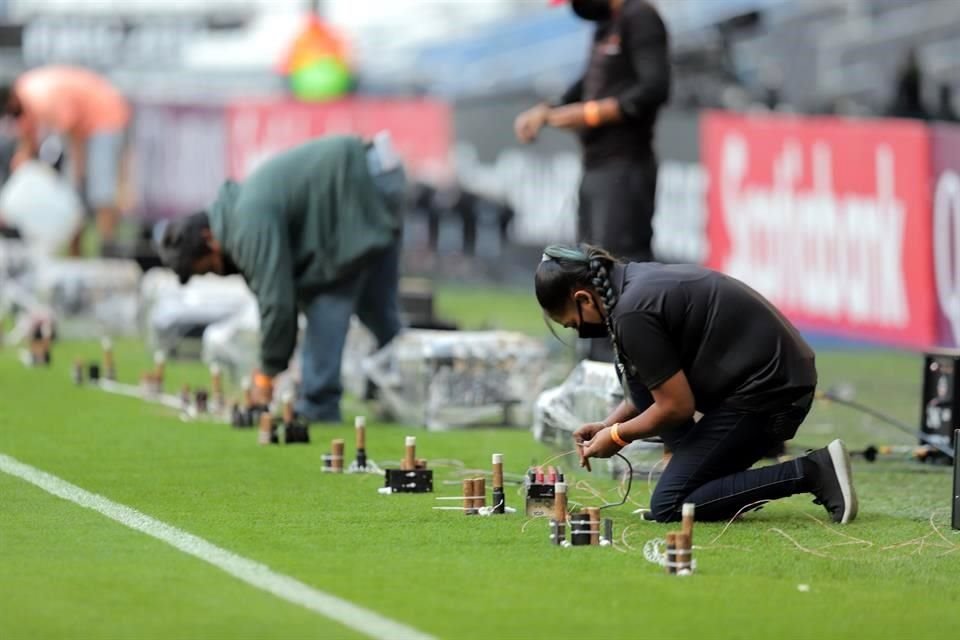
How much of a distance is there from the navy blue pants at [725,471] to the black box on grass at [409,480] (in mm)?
1084

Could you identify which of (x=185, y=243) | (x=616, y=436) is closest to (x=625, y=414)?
(x=616, y=436)

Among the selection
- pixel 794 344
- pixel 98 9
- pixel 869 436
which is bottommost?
pixel 869 436

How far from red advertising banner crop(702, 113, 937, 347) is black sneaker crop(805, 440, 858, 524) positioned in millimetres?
6992

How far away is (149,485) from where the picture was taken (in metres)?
9.09

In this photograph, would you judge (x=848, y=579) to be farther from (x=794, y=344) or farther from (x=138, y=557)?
(x=138, y=557)

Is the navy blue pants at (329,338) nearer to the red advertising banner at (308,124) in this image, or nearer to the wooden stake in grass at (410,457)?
the wooden stake in grass at (410,457)

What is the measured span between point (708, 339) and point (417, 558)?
1.52 metres

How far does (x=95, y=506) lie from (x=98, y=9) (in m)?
36.4

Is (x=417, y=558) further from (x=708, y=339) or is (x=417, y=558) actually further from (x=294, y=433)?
(x=294, y=433)

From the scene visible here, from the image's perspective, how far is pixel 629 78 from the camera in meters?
11.6

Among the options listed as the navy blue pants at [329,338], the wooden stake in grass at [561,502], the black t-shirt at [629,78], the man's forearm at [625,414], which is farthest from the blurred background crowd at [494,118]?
the wooden stake in grass at [561,502]

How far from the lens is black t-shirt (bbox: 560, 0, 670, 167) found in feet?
37.2

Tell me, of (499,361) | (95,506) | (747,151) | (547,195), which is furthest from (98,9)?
(95,506)

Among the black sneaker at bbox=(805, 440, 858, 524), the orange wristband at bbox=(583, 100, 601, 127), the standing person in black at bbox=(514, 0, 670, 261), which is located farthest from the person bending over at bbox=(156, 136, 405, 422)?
the black sneaker at bbox=(805, 440, 858, 524)
